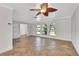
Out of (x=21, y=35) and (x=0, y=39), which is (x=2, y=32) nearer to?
(x=0, y=39)

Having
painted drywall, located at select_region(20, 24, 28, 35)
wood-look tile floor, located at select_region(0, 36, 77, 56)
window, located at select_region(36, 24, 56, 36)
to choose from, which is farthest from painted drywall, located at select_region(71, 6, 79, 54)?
painted drywall, located at select_region(20, 24, 28, 35)

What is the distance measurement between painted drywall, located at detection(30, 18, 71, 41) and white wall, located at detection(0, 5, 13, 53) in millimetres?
556

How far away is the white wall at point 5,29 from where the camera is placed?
187 centimetres

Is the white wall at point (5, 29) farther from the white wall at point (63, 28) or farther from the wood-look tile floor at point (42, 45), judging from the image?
the white wall at point (63, 28)

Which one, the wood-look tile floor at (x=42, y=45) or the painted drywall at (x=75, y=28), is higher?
the painted drywall at (x=75, y=28)

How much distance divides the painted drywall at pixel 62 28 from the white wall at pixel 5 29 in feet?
1.83

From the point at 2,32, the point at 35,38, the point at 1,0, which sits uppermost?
the point at 1,0

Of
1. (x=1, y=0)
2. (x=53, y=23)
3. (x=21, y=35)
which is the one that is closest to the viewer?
(x=1, y=0)

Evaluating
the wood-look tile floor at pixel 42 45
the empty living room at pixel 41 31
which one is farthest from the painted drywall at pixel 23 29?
the wood-look tile floor at pixel 42 45

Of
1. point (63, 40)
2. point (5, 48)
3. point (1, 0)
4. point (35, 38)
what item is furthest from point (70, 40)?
point (1, 0)

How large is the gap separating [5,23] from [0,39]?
29 centimetres

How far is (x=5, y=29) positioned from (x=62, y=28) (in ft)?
4.20

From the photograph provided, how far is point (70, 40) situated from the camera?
8.33ft

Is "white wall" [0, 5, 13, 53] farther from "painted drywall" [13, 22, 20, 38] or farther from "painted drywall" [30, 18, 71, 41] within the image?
"painted drywall" [30, 18, 71, 41]
